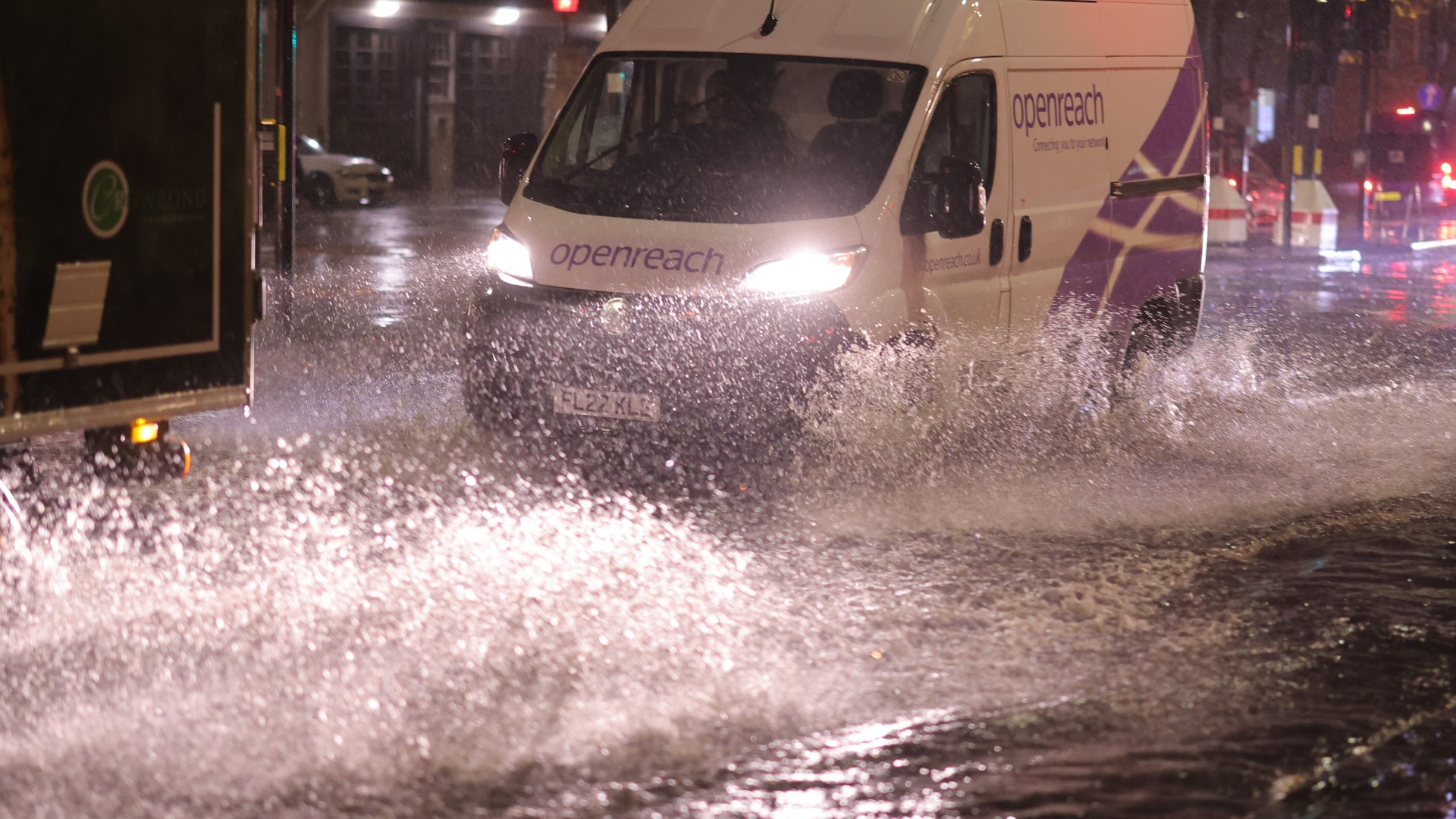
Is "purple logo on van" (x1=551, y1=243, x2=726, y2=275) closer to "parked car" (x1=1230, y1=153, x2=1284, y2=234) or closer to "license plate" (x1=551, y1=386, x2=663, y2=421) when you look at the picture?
"license plate" (x1=551, y1=386, x2=663, y2=421)

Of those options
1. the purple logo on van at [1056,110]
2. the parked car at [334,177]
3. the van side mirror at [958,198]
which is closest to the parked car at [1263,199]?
the parked car at [334,177]

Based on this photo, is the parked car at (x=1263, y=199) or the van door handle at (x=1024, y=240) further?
the parked car at (x=1263, y=199)

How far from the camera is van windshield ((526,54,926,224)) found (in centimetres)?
787

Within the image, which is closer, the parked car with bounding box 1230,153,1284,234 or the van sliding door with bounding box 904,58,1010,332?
the van sliding door with bounding box 904,58,1010,332

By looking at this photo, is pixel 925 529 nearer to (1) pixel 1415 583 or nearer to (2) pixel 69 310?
(1) pixel 1415 583

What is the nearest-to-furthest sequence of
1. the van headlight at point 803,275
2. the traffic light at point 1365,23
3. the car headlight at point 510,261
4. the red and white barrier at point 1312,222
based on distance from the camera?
1. the van headlight at point 803,275
2. the car headlight at point 510,261
3. the traffic light at point 1365,23
4. the red and white barrier at point 1312,222

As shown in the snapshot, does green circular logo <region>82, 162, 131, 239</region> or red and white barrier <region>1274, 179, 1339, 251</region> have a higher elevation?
green circular logo <region>82, 162, 131, 239</region>

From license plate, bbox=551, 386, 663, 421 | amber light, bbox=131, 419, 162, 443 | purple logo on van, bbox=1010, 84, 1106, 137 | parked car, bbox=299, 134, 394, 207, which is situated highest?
purple logo on van, bbox=1010, 84, 1106, 137

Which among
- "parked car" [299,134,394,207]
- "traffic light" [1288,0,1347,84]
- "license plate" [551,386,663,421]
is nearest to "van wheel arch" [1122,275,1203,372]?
"license plate" [551,386,663,421]

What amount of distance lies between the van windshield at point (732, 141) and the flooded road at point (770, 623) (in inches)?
33.7

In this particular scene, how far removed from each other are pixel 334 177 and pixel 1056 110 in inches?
823

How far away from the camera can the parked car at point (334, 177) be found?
28141 millimetres

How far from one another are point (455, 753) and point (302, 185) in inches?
977

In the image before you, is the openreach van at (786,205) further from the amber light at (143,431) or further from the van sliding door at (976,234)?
the amber light at (143,431)
